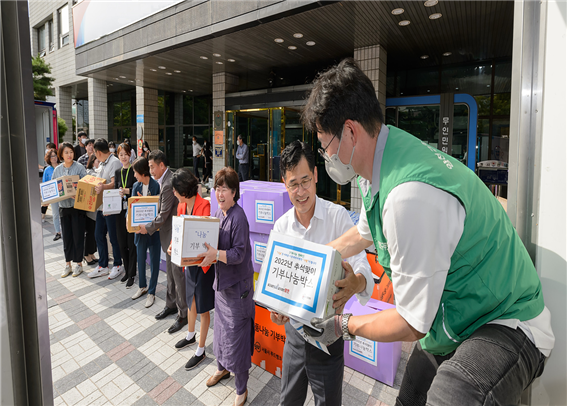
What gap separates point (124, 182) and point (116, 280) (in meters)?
1.63

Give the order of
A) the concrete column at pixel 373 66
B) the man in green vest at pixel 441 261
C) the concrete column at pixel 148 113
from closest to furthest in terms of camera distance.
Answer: the man in green vest at pixel 441 261, the concrete column at pixel 373 66, the concrete column at pixel 148 113

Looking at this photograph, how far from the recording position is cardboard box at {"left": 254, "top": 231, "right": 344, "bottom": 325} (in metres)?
1.32

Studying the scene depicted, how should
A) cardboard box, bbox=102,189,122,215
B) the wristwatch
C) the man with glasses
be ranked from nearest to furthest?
the wristwatch → the man with glasses → cardboard box, bbox=102,189,122,215

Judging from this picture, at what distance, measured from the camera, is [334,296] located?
53.6 inches

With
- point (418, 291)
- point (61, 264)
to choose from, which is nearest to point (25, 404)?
point (418, 291)

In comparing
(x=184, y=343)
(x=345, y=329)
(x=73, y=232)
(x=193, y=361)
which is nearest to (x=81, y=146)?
(x=73, y=232)

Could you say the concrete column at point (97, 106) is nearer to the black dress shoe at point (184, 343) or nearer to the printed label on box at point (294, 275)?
the black dress shoe at point (184, 343)

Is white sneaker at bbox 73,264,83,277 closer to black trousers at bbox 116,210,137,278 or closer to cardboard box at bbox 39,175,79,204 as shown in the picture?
black trousers at bbox 116,210,137,278

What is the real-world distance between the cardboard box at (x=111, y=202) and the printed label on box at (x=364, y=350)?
383cm

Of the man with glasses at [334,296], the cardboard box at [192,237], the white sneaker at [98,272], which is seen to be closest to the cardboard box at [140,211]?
the cardboard box at [192,237]

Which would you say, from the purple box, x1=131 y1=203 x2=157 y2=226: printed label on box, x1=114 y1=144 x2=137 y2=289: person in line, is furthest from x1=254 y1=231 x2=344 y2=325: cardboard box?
x1=114 y1=144 x2=137 y2=289: person in line

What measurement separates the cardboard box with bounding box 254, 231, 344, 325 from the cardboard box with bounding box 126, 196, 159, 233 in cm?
300

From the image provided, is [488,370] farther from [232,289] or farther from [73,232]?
[73,232]

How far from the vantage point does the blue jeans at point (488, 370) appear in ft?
3.24
